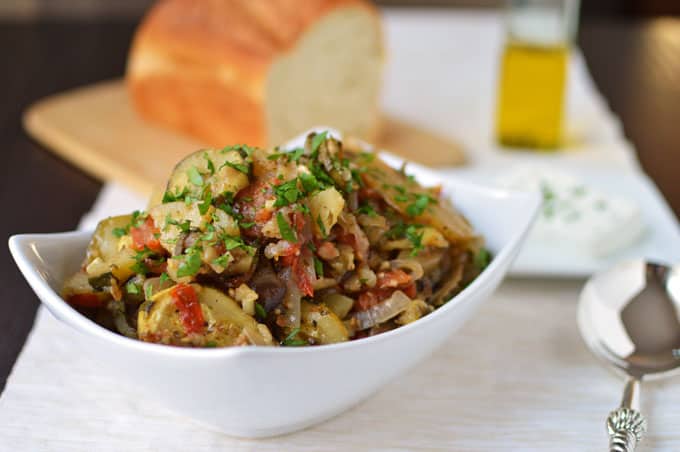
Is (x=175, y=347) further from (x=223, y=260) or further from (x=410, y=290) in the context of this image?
(x=410, y=290)

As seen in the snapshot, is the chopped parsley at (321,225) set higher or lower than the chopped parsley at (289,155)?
lower

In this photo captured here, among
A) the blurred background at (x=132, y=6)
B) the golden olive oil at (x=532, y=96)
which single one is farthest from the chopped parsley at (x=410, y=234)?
the blurred background at (x=132, y=6)

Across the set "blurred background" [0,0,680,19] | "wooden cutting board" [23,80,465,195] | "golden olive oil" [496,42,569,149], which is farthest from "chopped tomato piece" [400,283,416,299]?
"blurred background" [0,0,680,19]

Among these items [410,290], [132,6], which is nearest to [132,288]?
[410,290]

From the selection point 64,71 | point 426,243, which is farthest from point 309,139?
point 64,71

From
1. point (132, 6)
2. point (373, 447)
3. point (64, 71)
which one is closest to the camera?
point (373, 447)

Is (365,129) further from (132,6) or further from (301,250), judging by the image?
(132,6)

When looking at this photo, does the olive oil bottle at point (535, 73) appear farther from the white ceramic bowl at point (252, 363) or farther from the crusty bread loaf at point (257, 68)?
the white ceramic bowl at point (252, 363)
